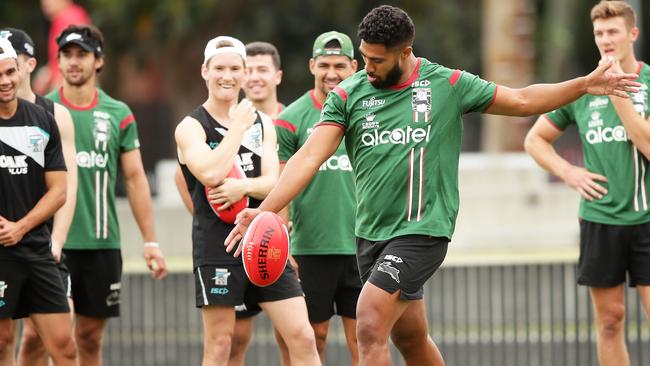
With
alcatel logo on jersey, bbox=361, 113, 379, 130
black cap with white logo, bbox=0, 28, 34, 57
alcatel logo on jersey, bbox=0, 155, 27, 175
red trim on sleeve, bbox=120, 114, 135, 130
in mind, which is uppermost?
black cap with white logo, bbox=0, 28, 34, 57

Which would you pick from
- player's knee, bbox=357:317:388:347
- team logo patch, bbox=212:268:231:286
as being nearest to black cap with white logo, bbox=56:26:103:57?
team logo patch, bbox=212:268:231:286

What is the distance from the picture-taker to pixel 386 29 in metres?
7.50

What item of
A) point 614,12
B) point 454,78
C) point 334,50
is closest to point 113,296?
point 334,50

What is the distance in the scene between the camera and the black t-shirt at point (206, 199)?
27.8ft

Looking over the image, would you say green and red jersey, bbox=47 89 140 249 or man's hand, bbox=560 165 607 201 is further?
green and red jersey, bbox=47 89 140 249

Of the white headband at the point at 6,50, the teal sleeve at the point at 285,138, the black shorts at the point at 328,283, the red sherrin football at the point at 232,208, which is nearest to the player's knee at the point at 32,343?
the red sherrin football at the point at 232,208

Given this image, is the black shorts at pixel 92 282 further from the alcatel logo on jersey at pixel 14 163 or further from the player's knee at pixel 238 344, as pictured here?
the alcatel logo on jersey at pixel 14 163

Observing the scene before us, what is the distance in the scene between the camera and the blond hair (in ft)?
30.3

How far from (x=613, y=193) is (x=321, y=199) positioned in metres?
2.12

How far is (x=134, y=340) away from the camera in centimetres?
1344

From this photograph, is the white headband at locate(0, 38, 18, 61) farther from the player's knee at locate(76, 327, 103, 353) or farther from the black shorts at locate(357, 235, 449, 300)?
the black shorts at locate(357, 235, 449, 300)

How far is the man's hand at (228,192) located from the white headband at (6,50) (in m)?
1.59

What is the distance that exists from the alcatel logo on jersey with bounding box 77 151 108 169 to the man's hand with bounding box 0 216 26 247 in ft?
4.39

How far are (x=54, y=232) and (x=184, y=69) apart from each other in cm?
2012
